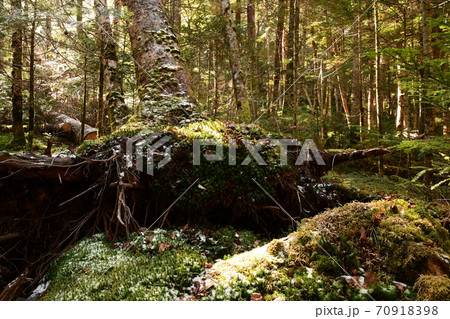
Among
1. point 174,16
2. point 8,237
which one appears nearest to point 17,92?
point 174,16

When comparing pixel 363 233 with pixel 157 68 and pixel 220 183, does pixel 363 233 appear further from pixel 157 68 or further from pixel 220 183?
pixel 157 68

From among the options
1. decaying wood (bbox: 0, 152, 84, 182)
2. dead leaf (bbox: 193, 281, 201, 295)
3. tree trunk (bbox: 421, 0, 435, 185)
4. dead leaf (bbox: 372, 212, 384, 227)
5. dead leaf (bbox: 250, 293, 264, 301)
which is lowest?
dead leaf (bbox: 193, 281, 201, 295)

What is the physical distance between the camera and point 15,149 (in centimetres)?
952

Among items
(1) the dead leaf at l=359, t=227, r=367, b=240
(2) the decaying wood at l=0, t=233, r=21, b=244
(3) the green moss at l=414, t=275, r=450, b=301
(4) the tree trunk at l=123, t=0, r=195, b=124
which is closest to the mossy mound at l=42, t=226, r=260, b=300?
(2) the decaying wood at l=0, t=233, r=21, b=244

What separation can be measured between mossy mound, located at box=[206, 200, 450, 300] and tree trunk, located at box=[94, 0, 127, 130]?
527cm

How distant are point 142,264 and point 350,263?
213 cm

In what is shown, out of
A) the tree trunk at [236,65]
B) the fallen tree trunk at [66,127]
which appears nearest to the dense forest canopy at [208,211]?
the tree trunk at [236,65]

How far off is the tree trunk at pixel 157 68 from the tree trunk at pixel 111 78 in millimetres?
856

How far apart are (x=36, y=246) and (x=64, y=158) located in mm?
1315

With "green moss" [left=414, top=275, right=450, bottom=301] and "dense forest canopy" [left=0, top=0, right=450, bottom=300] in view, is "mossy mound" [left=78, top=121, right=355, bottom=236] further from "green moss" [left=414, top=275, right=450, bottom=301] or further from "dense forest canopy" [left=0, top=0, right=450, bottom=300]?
"green moss" [left=414, top=275, right=450, bottom=301]

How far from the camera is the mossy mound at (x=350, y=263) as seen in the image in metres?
1.96

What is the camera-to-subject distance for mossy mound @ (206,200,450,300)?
1964mm

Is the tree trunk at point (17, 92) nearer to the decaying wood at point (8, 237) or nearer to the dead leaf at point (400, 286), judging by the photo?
the decaying wood at point (8, 237)
